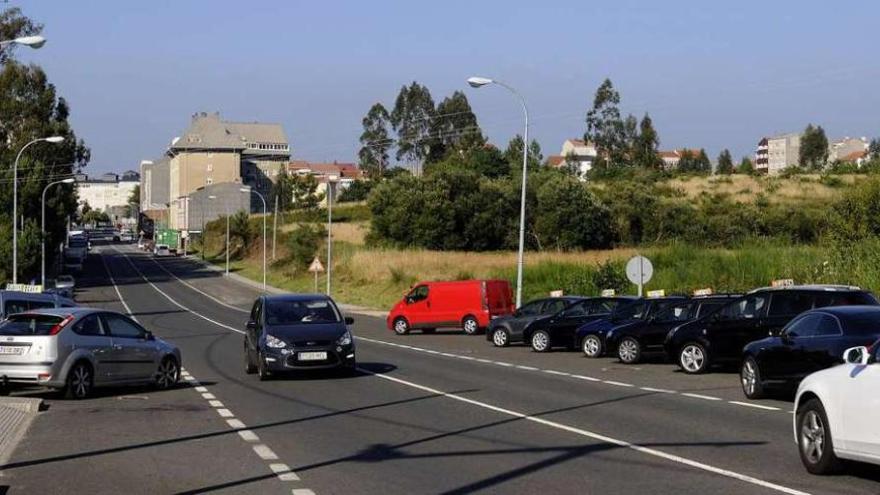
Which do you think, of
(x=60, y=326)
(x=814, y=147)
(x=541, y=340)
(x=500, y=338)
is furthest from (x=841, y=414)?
(x=814, y=147)

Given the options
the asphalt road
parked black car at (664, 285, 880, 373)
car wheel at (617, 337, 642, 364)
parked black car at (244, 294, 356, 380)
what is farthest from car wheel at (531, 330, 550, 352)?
parked black car at (244, 294, 356, 380)

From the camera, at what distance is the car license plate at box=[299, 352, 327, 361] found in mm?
21969

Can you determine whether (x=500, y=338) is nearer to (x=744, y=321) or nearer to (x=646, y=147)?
(x=744, y=321)

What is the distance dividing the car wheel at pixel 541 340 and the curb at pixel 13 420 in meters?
16.5

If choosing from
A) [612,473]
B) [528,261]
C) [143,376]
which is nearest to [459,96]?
[528,261]

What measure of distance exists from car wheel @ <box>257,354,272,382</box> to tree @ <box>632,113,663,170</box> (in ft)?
337

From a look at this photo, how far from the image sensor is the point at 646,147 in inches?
4968

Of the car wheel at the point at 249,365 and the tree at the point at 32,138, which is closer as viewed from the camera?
the car wheel at the point at 249,365

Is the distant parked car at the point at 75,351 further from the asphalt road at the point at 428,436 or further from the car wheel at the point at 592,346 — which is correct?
the car wheel at the point at 592,346

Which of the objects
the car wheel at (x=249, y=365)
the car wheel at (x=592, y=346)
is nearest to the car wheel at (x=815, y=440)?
the car wheel at (x=249, y=365)

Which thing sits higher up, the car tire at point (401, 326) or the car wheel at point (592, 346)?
the car wheel at point (592, 346)

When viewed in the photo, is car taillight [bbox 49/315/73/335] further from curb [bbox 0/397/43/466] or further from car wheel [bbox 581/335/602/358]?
car wheel [bbox 581/335/602/358]

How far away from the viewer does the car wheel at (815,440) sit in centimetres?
1030

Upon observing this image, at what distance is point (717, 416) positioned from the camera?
15695 mm
